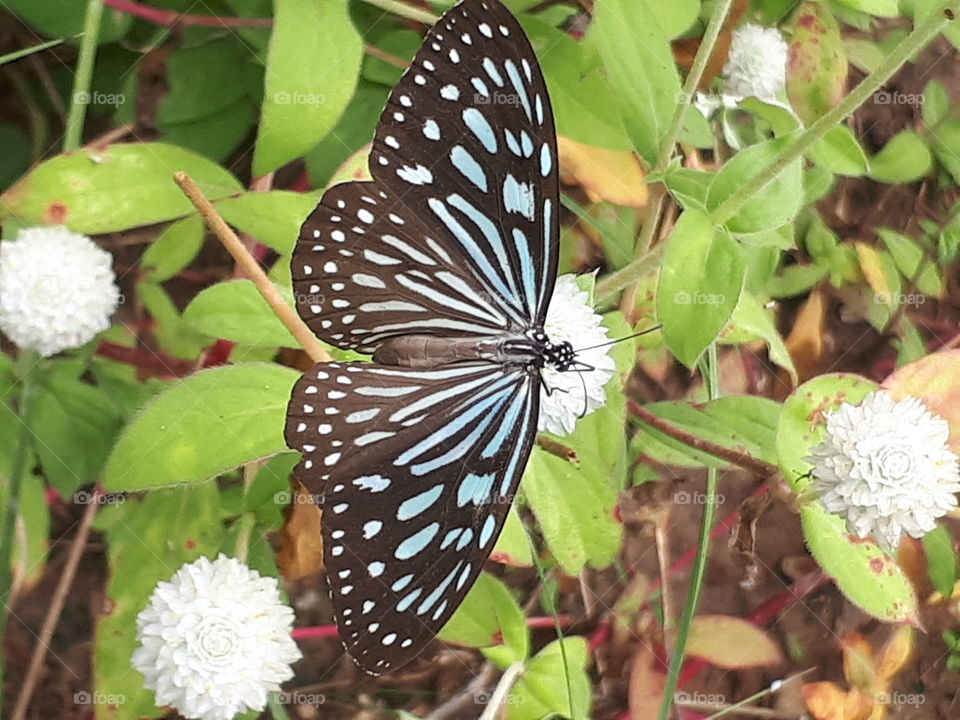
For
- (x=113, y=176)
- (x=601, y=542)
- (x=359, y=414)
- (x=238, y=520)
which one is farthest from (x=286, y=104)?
(x=601, y=542)

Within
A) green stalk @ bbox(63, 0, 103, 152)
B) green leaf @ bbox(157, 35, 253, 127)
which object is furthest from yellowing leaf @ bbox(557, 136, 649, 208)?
green stalk @ bbox(63, 0, 103, 152)

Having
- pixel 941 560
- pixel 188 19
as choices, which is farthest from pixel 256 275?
pixel 941 560

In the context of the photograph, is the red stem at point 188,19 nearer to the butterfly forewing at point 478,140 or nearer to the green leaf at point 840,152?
the butterfly forewing at point 478,140

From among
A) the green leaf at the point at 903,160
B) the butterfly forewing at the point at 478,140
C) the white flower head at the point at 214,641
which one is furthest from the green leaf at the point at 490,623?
the green leaf at the point at 903,160

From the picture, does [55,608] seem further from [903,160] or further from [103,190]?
[903,160]

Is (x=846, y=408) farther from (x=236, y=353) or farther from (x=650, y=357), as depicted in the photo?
(x=236, y=353)
